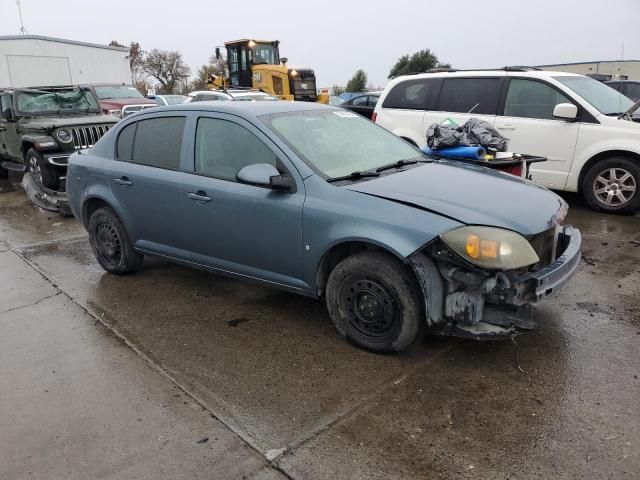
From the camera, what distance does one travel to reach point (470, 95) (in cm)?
755

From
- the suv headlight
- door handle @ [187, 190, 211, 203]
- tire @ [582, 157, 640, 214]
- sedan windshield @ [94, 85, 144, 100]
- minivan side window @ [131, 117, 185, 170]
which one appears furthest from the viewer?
sedan windshield @ [94, 85, 144, 100]

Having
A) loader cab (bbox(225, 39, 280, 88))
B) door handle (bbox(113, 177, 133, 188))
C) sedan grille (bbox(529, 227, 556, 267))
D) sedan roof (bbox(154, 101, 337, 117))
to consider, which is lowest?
sedan grille (bbox(529, 227, 556, 267))

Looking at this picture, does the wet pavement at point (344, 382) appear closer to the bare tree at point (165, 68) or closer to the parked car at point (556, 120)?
the parked car at point (556, 120)

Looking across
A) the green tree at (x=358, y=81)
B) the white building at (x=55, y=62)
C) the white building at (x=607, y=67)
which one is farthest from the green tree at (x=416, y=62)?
the white building at (x=55, y=62)

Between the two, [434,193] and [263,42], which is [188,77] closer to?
[263,42]

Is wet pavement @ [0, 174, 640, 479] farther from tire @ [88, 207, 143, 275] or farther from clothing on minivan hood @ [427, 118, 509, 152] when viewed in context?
clothing on minivan hood @ [427, 118, 509, 152]

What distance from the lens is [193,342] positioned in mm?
3844

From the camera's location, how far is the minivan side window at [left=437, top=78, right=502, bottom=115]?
24.1 ft

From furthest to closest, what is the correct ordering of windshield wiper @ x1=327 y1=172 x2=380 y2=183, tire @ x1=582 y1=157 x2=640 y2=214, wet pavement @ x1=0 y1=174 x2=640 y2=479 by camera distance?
tire @ x1=582 y1=157 x2=640 y2=214, windshield wiper @ x1=327 y1=172 x2=380 y2=183, wet pavement @ x1=0 y1=174 x2=640 y2=479

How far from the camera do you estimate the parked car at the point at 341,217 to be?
125 inches

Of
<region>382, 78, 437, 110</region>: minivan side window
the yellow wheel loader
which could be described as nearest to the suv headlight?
<region>382, 78, 437, 110</region>: minivan side window

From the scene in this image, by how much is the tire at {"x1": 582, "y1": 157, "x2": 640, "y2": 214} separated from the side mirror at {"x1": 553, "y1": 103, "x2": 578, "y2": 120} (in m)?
0.68

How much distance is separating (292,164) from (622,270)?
3.30 meters

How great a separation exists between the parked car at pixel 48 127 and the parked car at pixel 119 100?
19.1 feet
